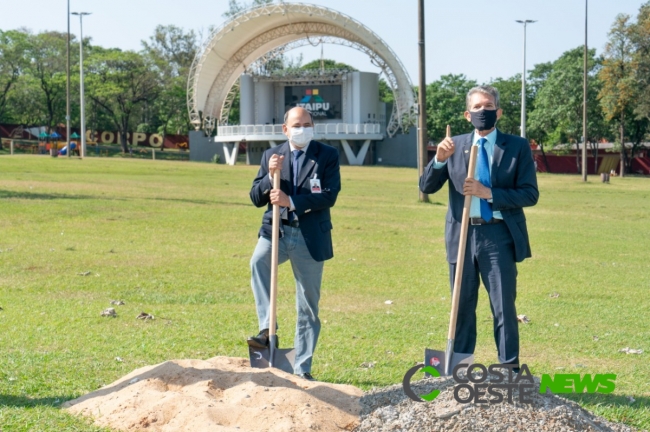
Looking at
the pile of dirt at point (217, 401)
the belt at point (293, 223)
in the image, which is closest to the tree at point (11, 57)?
the belt at point (293, 223)

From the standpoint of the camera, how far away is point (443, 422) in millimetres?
4961

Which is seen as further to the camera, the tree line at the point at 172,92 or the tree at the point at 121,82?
the tree at the point at 121,82

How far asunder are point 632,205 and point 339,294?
2383cm

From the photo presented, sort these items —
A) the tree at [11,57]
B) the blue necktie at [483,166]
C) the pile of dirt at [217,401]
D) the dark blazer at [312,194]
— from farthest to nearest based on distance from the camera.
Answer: the tree at [11,57] → the dark blazer at [312,194] → the blue necktie at [483,166] → the pile of dirt at [217,401]

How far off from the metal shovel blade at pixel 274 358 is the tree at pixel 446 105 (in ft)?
268

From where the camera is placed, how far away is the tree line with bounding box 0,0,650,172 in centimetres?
7488

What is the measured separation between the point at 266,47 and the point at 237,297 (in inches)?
2813

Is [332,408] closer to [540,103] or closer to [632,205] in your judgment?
[632,205]

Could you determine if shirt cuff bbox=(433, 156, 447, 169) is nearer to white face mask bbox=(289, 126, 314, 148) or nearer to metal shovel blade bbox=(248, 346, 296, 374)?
white face mask bbox=(289, 126, 314, 148)

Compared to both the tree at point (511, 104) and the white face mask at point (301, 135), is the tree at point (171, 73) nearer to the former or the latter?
the tree at point (511, 104)

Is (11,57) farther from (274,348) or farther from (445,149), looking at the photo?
(445,149)

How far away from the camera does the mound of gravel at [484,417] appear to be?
4.90 metres

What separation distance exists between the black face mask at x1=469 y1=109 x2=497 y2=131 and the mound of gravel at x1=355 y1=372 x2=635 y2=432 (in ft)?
6.31

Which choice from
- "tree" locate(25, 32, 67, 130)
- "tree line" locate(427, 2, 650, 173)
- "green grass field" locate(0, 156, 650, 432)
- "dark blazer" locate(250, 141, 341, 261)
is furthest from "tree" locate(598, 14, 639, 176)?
"dark blazer" locate(250, 141, 341, 261)
